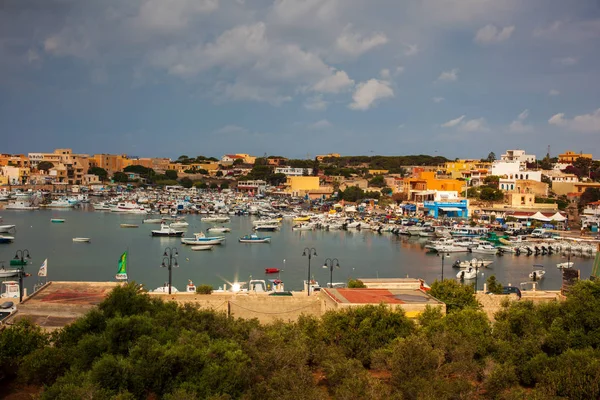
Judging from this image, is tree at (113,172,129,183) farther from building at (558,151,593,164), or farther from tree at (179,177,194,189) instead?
building at (558,151,593,164)

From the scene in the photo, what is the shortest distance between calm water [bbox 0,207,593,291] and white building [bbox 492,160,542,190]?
13.1 meters

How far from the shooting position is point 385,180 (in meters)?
59.5

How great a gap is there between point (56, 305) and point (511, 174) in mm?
42495

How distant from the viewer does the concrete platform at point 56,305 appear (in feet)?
32.0

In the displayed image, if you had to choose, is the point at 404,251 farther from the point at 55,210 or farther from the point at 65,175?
the point at 65,175

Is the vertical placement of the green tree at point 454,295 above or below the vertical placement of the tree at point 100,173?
below

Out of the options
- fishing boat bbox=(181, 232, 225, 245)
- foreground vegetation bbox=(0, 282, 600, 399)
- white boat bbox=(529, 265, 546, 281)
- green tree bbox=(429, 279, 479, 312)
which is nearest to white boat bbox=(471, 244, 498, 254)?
white boat bbox=(529, 265, 546, 281)

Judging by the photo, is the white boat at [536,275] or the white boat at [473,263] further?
the white boat at [473,263]

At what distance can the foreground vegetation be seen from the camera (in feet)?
22.0

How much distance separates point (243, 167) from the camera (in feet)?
254

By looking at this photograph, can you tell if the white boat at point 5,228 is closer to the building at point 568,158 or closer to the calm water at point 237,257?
the calm water at point 237,257

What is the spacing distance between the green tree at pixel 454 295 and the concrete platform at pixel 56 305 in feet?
22.0

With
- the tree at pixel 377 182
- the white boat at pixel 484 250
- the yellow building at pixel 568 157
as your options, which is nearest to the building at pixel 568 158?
the yellow building at pixel 568 157

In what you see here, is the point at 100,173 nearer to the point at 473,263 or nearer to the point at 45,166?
the point at 45,166
